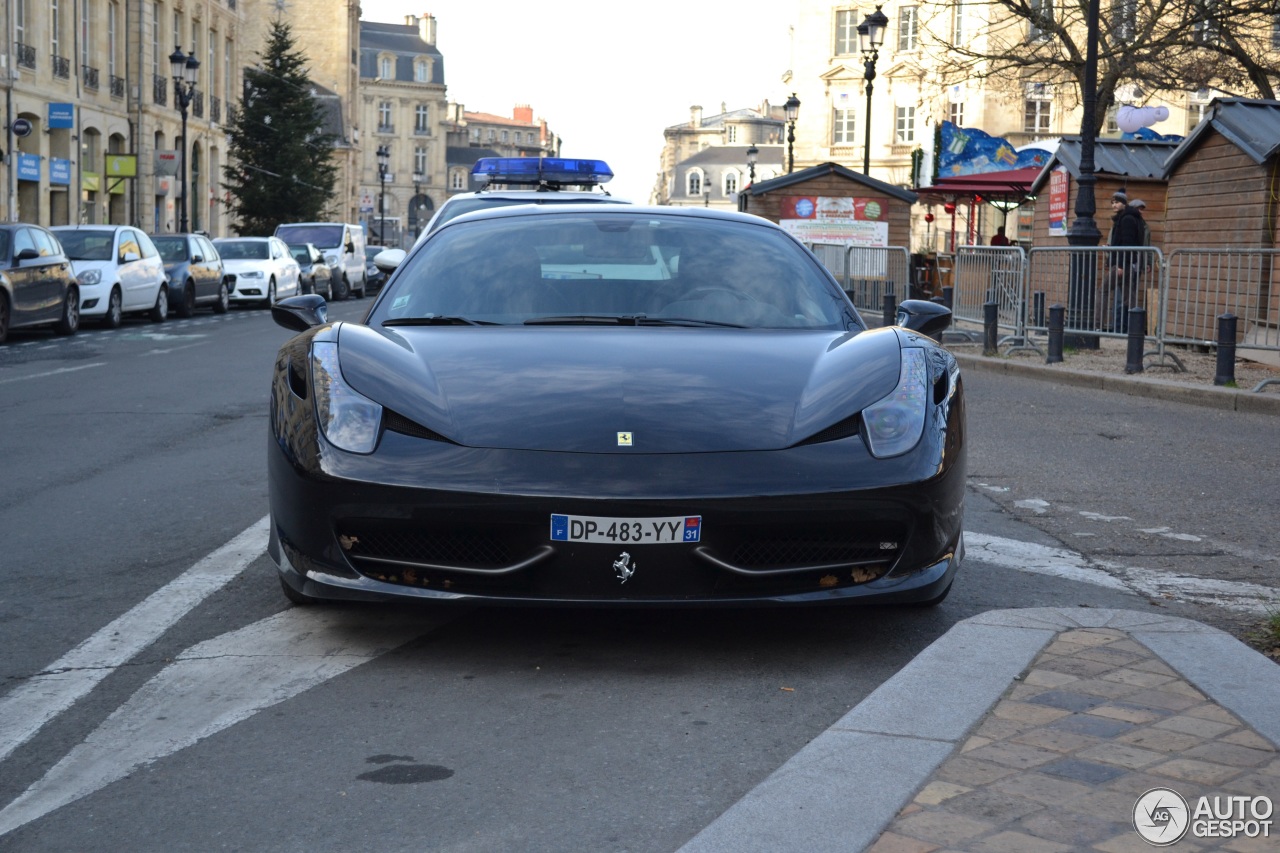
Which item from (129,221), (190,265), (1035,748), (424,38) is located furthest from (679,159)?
(1035,748)

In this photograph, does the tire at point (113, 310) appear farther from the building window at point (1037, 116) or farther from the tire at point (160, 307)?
the building window at point (1037, 116)

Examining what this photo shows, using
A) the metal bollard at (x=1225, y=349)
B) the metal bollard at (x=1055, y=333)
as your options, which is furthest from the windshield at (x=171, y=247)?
the metal bollard at (x=1225, y=349)

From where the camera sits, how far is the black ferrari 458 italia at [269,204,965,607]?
13.5ft

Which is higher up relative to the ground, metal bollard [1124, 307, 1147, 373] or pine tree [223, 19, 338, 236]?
pine tree [223, 19, 338, 236]

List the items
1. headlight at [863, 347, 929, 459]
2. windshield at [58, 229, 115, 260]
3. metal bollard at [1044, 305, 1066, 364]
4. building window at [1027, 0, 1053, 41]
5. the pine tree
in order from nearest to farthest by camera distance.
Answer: headlight at [863, 347, 929, 459] < metal bollard at [1044, 305, 1066, 364] < windshield at [58, 229, 115, 260] < building window at [1027, 0, 1053, 41] < the pine tree

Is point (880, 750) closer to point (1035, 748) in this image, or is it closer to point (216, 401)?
point (1035, 748)

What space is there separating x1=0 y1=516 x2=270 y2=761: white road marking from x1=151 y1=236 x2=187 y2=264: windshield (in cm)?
2473

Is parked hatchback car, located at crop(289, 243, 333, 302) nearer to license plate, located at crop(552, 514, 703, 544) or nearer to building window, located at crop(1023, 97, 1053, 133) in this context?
license plate, located at crop(552, 514, 703, 544)

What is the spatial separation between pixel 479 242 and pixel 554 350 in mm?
1078

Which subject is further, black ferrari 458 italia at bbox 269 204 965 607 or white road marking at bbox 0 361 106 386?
white road marking at bbox 0 361 106 386

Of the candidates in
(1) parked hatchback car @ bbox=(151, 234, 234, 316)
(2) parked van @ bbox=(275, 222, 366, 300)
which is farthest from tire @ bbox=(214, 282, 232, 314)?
(2) parked van @ bbox=(275, 222, 366, 300)

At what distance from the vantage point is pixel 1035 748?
11.1ft

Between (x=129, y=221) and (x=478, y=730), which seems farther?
(x=129, y=221)

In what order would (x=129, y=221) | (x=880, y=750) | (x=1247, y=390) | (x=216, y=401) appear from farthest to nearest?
(x=129, y=221), (x=1247, y=390), (x=216, y=401), (x=880, y=750)
